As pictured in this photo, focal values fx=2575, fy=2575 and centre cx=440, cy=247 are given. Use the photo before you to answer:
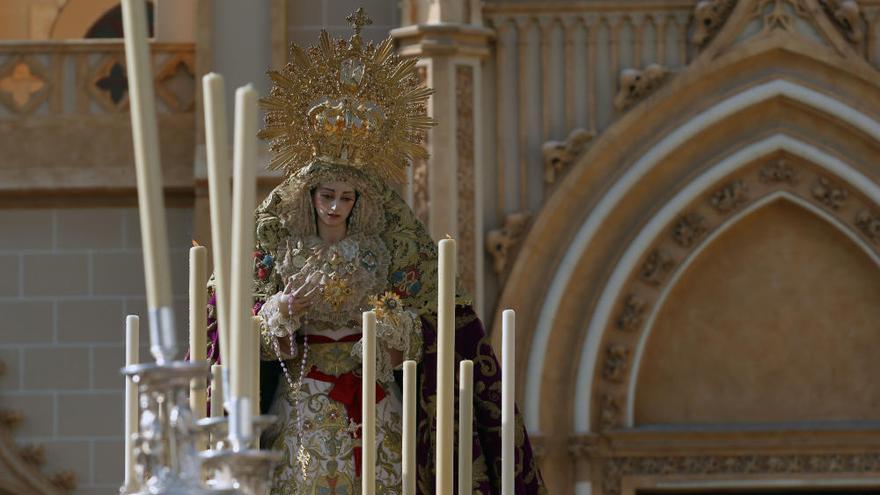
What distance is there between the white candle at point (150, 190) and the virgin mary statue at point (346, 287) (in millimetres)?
2566

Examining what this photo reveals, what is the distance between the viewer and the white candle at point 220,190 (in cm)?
294

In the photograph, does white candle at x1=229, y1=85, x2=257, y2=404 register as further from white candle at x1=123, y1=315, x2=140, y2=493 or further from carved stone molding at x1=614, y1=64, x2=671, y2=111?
A: carved stone molding at x1=614, y1=64, x2=671, y2=111

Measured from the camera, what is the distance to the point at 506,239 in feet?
34.0

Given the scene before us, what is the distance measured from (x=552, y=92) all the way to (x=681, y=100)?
0.53m

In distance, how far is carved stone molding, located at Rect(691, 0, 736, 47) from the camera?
10391mm

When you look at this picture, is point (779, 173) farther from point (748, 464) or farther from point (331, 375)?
point (331, 375)

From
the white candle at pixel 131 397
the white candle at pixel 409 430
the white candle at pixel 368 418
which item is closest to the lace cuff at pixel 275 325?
the white candle at pixel 131 397

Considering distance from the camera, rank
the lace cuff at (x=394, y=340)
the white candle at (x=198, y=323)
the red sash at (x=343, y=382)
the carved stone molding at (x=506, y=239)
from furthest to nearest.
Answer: the carved stone molding at (x=506, y=239) → the red sash at (x=343, y=382) → the lace cuff at (x=394, y=340) → the white candle at (x=198, y=323)

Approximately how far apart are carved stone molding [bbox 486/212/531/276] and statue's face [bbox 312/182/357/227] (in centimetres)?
467

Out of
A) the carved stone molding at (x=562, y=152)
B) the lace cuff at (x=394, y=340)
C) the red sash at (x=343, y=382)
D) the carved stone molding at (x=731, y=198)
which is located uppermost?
the carved stone molding at (x=562, y=152)

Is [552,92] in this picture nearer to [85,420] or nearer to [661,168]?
[661,168]

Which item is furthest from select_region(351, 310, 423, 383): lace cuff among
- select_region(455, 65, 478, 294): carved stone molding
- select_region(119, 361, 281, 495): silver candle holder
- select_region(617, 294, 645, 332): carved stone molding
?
select_region(617, 294, 645, 332): carved stone molding

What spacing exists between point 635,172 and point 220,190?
7.54 m

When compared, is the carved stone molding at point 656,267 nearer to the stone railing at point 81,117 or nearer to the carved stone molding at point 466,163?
the carved stone molding at point 466,163
